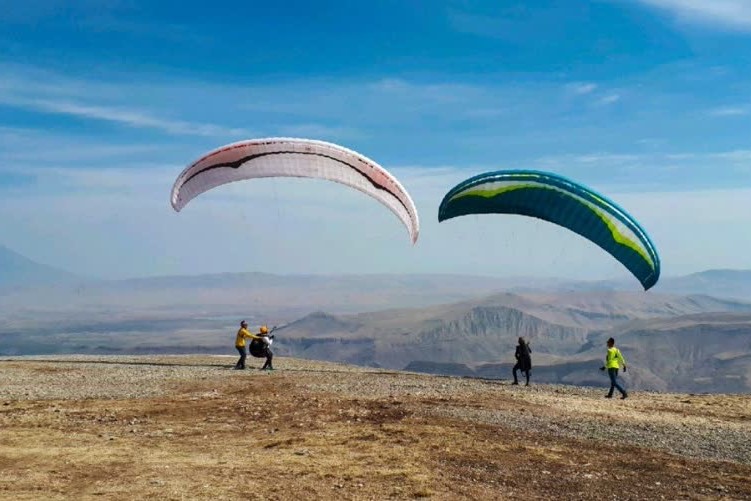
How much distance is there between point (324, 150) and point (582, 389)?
12.0m

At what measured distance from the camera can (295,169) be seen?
24656 millimetres

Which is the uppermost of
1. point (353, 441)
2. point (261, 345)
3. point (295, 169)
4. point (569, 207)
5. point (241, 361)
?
point (295, 169)

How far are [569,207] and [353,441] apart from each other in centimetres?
1314

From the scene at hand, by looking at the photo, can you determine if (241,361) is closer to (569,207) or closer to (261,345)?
(261,345)

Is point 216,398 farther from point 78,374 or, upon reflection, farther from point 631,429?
point 631,429

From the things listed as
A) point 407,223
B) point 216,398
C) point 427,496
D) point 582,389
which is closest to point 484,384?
point 582,389

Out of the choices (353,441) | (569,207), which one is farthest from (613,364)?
(353,441)

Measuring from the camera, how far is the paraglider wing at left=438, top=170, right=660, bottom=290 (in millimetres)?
23000

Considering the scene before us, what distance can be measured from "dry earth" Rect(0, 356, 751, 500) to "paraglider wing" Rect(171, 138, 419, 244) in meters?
6.56

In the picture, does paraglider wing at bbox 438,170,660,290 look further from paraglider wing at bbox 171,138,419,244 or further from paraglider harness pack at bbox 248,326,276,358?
paraglider harness pack at bbox 248,326,276,358

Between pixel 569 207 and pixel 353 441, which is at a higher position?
pixel 569 207

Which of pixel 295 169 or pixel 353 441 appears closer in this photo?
pixel 353 441

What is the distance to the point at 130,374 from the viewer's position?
2341cm

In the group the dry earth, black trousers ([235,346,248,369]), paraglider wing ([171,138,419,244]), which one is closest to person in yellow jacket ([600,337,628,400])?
the dry earth
